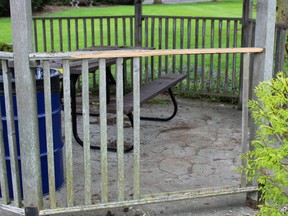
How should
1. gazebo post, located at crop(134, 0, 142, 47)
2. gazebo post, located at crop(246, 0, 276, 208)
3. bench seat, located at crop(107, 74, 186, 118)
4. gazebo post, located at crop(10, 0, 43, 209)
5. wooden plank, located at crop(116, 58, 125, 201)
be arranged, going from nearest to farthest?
gazebo post, located at crop(10, 0, 43, 209) → wooden plank, located at crop(116, 58, 125, 201) → gazebo post, located at crop(246, 0, 276, 208) → bench seat, located at crop(107, 74, 186, 118) → gazebo post, located at crop(134, 0, 142, 47)

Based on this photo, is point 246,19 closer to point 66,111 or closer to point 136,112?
Answer: point 136,112

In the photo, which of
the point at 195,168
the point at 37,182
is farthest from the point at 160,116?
the point at 37,182

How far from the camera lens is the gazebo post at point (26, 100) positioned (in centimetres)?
339

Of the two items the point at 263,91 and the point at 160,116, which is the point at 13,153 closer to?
the point at 263,91

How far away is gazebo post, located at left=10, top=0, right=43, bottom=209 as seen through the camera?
3387 mm

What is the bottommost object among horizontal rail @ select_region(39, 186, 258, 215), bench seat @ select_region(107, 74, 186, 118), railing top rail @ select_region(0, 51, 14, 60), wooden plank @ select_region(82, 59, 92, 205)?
horizontal rail @ select_region(39, 186, 258, 215)

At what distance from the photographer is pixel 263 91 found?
311 cm

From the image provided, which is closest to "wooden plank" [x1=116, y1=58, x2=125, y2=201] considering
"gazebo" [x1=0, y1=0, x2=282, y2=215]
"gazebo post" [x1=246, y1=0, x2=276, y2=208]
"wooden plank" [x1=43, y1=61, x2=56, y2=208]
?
"gazebo" [x1=0, y1=0, x2=282, y2=215]

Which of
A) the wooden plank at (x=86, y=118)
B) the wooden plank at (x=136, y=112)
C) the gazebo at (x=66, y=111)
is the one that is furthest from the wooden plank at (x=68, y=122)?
the wooden plank at (x=136, y=112)

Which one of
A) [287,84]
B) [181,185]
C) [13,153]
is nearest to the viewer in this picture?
[287,84]

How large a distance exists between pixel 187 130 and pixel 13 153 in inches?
121

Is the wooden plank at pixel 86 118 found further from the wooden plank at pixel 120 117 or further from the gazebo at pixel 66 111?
the wooden plank at pixel 120 117

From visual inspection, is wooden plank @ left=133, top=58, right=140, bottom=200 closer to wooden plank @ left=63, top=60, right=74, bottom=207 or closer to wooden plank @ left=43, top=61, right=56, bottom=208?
wooden plank @ left=63, top=60, right=74, bottom=207

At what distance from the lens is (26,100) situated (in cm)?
352
